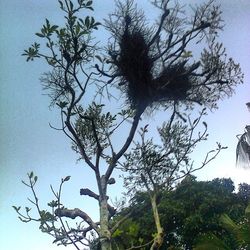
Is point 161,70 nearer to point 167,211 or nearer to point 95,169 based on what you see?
point 95,169

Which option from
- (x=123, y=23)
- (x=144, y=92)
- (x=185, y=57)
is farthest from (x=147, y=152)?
(x=123, y=23)

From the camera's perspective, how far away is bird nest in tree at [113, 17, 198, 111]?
5488mm

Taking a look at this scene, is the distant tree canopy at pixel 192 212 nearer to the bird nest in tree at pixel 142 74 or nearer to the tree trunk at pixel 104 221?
the bird nest in tree at pixel 142 74

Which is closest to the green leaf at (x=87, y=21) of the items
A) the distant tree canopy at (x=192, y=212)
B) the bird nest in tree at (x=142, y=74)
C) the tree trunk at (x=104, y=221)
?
the bird nest in tree at (x=142, y=74)

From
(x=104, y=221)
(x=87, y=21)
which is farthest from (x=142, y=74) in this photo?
(x=104, y=221)

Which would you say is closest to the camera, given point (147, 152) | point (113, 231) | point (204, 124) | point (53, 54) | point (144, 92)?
point (113, 231)

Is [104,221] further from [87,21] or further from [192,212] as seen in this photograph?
[192,212]

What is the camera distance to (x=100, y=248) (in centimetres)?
494

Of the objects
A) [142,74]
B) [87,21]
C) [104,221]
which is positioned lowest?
[104,221]

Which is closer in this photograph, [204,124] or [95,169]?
[95,169]

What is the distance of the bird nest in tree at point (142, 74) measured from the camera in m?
5.49

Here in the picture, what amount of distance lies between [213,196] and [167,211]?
7.32 feet

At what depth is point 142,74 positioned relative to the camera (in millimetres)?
5488

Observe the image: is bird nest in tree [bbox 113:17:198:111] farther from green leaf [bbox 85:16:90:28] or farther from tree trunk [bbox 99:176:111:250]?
tree trunk [bbox 99:176:111:250]
